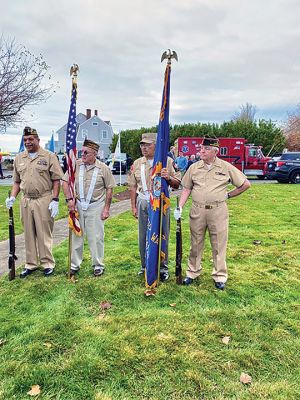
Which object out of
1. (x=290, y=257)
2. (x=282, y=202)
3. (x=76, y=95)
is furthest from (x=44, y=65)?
(x=290, y=257)

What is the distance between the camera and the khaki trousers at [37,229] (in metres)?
4.97

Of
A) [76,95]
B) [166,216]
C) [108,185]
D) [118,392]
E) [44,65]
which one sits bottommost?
[118,392]

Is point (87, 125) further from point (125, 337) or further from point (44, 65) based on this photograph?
point (125, 337)

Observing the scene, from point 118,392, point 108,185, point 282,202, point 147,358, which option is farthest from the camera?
point 282,202

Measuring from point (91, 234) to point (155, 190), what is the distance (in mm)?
1254

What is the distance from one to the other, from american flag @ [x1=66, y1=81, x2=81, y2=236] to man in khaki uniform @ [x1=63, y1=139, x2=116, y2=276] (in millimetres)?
95

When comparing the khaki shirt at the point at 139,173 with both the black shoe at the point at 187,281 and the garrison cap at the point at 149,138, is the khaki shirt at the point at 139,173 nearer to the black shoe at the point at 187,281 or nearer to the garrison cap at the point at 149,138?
the garrison cap at the point at 149,138

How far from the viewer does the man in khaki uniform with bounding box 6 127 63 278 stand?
4.90 metres

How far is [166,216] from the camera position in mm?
4758

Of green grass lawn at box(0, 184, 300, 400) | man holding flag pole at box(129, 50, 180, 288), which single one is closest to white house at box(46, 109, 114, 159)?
man holding flag pole at box(129, 50, 180, 288)

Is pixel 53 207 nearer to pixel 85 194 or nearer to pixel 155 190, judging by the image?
pixel 85 194

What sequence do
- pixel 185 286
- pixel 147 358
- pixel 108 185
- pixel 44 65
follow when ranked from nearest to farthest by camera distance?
pixel 147 358 < pixel 185 286 < pixel 108 185 < pixel 44 65

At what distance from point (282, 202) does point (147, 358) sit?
34.5ft

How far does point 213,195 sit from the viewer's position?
14.6 feet
